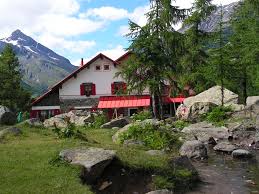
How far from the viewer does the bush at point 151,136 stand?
81.9ft

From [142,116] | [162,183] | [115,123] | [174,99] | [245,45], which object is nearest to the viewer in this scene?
[162,183]

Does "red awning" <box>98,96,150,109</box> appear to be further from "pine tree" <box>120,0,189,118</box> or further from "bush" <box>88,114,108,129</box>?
"bush" <box>88,114,108,129</box>

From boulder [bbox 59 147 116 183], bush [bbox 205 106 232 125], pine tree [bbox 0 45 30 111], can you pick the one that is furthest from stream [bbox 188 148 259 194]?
pine tree [bbox 0 45 30 111]

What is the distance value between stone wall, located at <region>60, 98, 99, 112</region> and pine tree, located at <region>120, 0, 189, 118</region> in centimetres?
1734

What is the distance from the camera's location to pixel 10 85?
6994cm

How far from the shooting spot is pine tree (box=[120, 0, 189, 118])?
45.4 meters

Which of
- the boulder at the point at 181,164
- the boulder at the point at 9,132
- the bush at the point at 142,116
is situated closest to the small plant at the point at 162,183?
the boulder at the point at 181,164

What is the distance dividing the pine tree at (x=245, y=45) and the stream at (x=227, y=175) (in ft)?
83.6

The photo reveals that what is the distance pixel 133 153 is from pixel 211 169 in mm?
4785

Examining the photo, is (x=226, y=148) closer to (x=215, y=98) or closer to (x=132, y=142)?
(x=132, y=142)

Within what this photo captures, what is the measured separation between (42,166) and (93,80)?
4960 centimetres

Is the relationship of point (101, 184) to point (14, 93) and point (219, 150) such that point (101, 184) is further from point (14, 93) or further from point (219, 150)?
point (14, 93)

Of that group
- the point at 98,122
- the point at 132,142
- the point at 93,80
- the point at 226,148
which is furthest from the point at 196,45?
the point at 132,142

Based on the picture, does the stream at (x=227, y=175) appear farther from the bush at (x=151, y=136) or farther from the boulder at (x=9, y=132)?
the boulder at (x=9, y=132)
